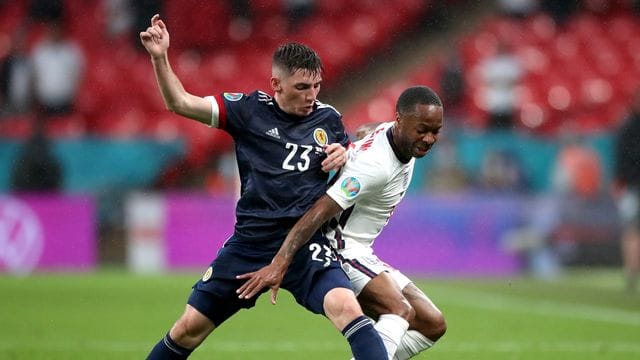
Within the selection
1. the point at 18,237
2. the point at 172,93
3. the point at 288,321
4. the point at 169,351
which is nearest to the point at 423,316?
the point at 169,351

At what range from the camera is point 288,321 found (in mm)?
12328

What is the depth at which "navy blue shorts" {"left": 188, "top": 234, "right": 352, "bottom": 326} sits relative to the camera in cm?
665

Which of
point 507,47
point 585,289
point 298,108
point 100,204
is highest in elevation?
point 507,47

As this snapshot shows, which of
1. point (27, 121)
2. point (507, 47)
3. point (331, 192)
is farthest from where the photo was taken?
point (507, 47)

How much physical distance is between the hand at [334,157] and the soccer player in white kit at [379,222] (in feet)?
0.23

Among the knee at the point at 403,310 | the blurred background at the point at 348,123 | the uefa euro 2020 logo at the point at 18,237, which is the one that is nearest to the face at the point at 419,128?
the knee at the point at 403,310

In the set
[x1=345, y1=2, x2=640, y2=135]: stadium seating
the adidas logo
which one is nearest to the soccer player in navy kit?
the adidas logo

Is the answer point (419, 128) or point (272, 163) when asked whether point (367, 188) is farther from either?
point (272, 163)

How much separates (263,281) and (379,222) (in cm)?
113

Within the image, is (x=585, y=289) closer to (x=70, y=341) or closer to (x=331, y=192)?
(x=70, y=341)

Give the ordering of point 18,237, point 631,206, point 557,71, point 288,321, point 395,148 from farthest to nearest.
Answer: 1. point 557,71
2. point 18,237
3. point 631,206
4. point 288,321
5. point 395,148

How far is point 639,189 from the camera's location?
52.3 ft

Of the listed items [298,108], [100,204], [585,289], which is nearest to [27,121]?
[100,204]

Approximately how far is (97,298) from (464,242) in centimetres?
623
